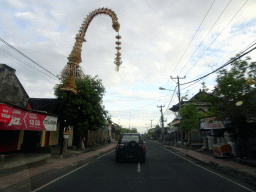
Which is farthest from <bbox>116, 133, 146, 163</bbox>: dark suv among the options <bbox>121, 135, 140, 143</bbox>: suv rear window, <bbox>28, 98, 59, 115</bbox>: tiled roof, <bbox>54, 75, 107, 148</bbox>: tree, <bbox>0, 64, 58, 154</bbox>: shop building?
<bbox>28, 98, 59, 115</bbox>: tiled roof

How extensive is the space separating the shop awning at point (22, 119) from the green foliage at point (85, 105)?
535cm

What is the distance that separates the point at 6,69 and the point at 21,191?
9996 mm

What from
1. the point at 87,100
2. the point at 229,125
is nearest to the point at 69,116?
the point at 87,100

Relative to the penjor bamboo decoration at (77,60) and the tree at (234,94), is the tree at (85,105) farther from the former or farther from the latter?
the penjor bamboo decoration at (77,60)

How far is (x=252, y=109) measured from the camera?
10.3 m

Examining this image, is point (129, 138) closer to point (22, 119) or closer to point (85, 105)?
point (22, 119)

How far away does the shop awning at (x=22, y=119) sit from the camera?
877cm

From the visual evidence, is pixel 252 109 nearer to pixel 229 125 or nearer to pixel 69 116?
pixel 229 125

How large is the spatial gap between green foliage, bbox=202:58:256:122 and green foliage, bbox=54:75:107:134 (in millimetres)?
11793

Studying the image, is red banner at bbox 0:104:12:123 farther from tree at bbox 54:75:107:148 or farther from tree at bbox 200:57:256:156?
tree at bbox 200:57:256:156

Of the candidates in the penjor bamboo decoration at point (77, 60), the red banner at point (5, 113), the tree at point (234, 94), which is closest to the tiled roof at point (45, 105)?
the red banner at point (5, 113)

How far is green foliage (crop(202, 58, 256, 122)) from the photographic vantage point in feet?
34.4

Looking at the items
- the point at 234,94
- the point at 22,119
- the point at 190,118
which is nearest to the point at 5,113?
the point at 22,119

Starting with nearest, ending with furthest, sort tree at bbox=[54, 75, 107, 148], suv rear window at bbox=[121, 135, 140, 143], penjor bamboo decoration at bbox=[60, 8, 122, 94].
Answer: penjor bamboo decoration at bbox=[60, 8, 122, 94] → suv rear window at bbox=[121, 135, 140, 143] → tree at bbox=[54, 75, 107, 148]
